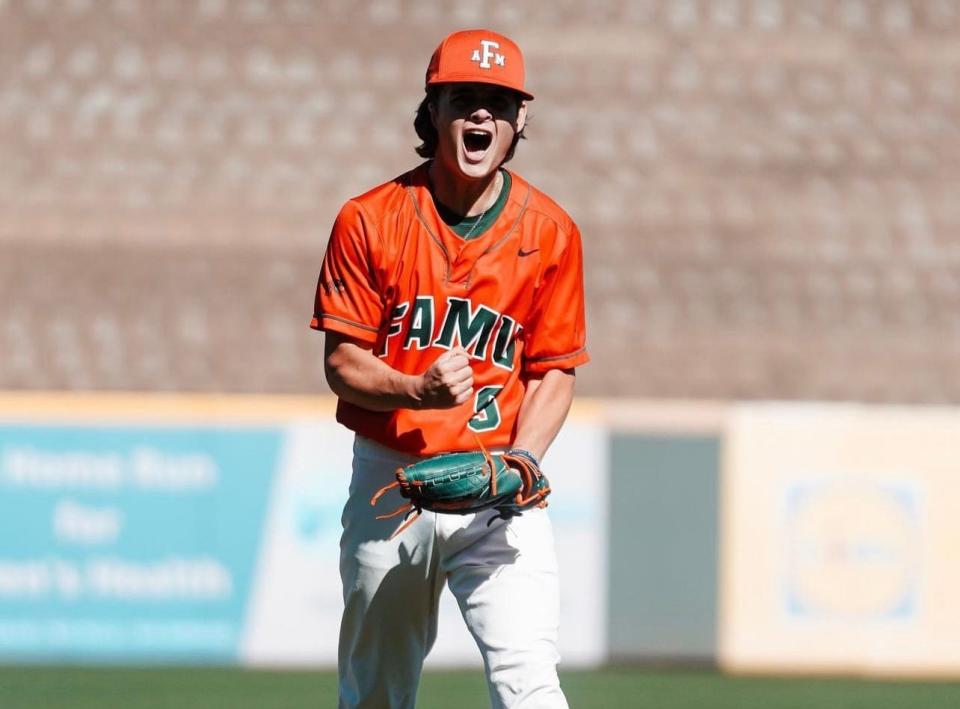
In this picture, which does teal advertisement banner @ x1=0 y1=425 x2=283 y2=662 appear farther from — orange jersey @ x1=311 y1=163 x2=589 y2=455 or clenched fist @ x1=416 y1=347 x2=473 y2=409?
clenched fist @ x1=416 y1=347 x2=473 y2=409

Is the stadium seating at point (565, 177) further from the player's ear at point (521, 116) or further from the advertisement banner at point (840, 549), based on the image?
the player's ear at point (521, 116)

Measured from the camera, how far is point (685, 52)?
1337 cm

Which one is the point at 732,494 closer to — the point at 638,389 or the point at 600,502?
the point at 600,502

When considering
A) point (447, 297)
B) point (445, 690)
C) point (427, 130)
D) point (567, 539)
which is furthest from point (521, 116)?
point (567, 539)

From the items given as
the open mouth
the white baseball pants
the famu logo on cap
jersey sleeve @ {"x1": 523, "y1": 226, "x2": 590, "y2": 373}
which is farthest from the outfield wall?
the famu logo on cap

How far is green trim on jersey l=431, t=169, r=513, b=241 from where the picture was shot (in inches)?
151

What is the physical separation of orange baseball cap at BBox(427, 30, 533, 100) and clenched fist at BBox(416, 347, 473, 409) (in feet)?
2.14

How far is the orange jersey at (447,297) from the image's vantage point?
377 cm

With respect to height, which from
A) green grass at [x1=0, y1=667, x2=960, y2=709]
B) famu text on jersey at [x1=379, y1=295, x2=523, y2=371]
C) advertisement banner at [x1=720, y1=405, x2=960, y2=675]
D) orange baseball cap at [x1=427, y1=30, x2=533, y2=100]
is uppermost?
orange baseball cap at [x1=427, y1=30, x2=533, y2=100]

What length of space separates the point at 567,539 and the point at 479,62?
4.89 m

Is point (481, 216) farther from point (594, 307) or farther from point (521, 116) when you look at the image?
point (594, 307)

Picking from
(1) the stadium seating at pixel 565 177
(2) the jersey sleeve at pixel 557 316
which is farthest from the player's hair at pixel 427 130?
(1) the stadium seating at pixel 565 177

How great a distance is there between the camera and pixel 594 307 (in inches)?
469

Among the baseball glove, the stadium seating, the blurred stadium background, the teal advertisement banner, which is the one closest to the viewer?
the baseball glove
